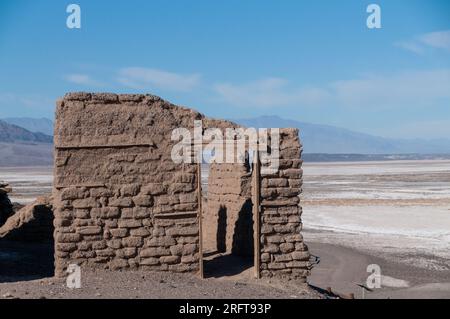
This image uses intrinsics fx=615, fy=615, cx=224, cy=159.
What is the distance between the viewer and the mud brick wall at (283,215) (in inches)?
437

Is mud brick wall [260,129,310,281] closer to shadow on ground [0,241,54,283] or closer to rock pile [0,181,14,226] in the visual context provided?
shadow on ground [0,241,54,283]

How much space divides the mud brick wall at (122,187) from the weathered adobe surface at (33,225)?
619 centimetres

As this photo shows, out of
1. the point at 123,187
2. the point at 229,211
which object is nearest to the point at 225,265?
the point at 229,211

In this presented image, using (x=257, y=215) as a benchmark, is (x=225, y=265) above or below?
below

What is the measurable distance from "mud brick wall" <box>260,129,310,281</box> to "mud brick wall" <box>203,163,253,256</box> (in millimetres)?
1839

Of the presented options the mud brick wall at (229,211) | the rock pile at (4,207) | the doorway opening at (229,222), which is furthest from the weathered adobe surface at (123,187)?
the rock pile at (4,207)

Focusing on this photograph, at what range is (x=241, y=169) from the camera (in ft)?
44.0

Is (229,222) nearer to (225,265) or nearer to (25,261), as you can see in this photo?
(225,265)

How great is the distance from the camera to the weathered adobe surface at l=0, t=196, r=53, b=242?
53.2 ft

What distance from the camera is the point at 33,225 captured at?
1625 centimetres

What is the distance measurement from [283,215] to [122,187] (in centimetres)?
294

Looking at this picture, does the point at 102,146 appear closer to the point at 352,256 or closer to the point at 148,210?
the point at 148,210

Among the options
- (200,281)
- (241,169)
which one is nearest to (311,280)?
(241,169)
